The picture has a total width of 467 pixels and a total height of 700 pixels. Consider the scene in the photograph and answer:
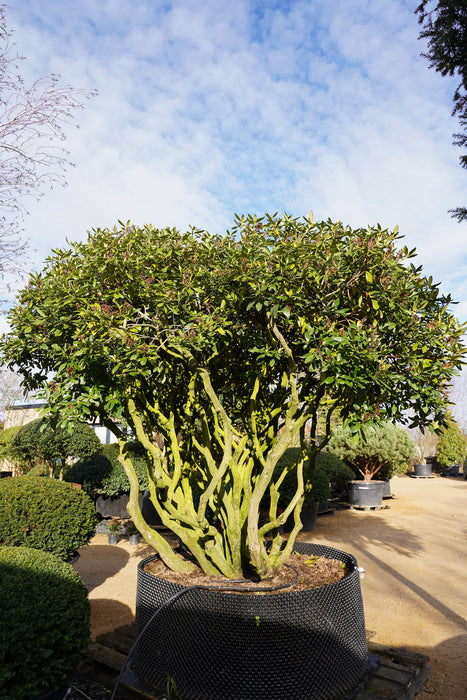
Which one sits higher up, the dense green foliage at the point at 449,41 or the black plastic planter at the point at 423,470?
the dense green foliage at the point at 449,41

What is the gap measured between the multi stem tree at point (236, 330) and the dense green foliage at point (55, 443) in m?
5.36

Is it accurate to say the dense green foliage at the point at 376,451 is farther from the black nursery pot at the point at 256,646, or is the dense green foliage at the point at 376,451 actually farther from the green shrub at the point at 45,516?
the black nursery pot at the point at 256,646

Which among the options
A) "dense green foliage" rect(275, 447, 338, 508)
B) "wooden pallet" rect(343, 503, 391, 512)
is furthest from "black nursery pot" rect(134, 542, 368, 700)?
"wooden pallet" rect(343, 503, 391, 512)

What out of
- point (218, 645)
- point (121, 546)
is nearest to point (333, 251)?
point (218, 645)

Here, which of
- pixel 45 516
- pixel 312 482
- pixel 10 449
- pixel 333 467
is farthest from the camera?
pixel 333 467

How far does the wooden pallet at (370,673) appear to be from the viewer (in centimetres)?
260

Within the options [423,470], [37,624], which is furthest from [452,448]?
[37,624]

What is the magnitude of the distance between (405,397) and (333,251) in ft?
3.77

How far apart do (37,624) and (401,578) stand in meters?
4.45

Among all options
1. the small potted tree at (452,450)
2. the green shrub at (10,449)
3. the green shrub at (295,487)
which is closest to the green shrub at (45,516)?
the green shrub at (295,487)

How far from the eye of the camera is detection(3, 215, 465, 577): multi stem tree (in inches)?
113

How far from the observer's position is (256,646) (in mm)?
2451

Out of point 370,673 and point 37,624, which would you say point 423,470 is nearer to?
point 370,673

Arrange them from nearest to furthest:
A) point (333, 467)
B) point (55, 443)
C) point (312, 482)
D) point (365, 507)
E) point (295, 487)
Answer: point (295, 487) → point (312, 482) → point (55, 443) → point (333, 467) → point (365, 507)
